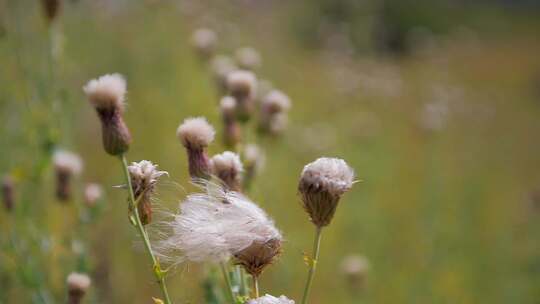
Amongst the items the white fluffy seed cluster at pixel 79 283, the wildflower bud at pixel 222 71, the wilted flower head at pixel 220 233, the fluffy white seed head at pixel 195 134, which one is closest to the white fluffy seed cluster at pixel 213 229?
the wilted flower head at pixel 220 233

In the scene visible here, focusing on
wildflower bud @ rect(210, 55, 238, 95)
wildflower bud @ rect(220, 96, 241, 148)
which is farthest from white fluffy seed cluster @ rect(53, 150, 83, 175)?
wildflower bud @ rect(210, 55, 238, 95)

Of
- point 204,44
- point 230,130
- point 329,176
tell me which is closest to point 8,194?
point 230,130

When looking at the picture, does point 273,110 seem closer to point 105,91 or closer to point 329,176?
point 105,91

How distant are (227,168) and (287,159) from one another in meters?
4.60

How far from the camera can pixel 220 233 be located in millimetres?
1298

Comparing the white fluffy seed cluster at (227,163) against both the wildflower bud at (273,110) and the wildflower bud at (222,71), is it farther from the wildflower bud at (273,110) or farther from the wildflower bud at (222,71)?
the wildflower bud at (222,71)

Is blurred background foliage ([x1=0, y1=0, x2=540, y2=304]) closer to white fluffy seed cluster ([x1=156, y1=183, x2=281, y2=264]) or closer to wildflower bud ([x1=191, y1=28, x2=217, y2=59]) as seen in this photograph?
white fluffy seed cluster ([x1=156, y1=183, x2=281, y2=264])

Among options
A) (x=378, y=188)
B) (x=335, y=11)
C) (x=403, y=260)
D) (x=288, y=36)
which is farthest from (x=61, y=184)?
(x=335, y=11)

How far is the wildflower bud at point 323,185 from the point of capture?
4.30 feet

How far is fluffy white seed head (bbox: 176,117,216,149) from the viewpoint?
160 cm

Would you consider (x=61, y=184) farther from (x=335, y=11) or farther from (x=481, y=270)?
(x=335, y=11)

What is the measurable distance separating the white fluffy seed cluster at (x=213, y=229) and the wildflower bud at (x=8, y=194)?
1.31m

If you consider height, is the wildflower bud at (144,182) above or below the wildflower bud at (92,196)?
below

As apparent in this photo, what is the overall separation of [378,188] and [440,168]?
0.74 meters
